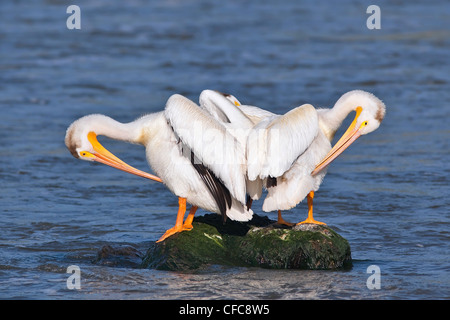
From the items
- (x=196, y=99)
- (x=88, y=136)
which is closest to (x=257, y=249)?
(x=88, y=136)

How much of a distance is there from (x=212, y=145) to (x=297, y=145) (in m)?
0.65

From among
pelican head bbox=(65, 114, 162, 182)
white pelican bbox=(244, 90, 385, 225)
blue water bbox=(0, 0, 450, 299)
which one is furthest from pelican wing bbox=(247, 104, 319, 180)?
pelican head bbox=(65, 114, 162, 182)

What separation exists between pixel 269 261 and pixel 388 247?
4.33 feet

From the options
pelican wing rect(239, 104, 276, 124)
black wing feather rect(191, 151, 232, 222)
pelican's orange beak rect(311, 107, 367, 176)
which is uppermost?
pelican wing rect(239, 104, 276, 124)

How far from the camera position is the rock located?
6.21 meters

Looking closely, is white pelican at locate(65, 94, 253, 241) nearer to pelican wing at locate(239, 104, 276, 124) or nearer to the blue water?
pelican wing at locate(239, 104, 276, 124)

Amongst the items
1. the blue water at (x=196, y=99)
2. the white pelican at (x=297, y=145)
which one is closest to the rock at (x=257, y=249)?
the blue water at (x=196, y=99)

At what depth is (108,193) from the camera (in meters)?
8.88

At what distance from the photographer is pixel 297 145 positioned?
626cm

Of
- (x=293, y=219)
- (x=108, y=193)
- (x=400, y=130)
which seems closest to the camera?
(x=293, y=219)

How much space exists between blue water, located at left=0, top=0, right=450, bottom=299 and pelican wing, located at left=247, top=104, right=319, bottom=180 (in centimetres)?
78

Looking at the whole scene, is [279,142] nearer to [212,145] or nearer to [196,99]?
[212,145]

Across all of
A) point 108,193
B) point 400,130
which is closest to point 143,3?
point 400,130
